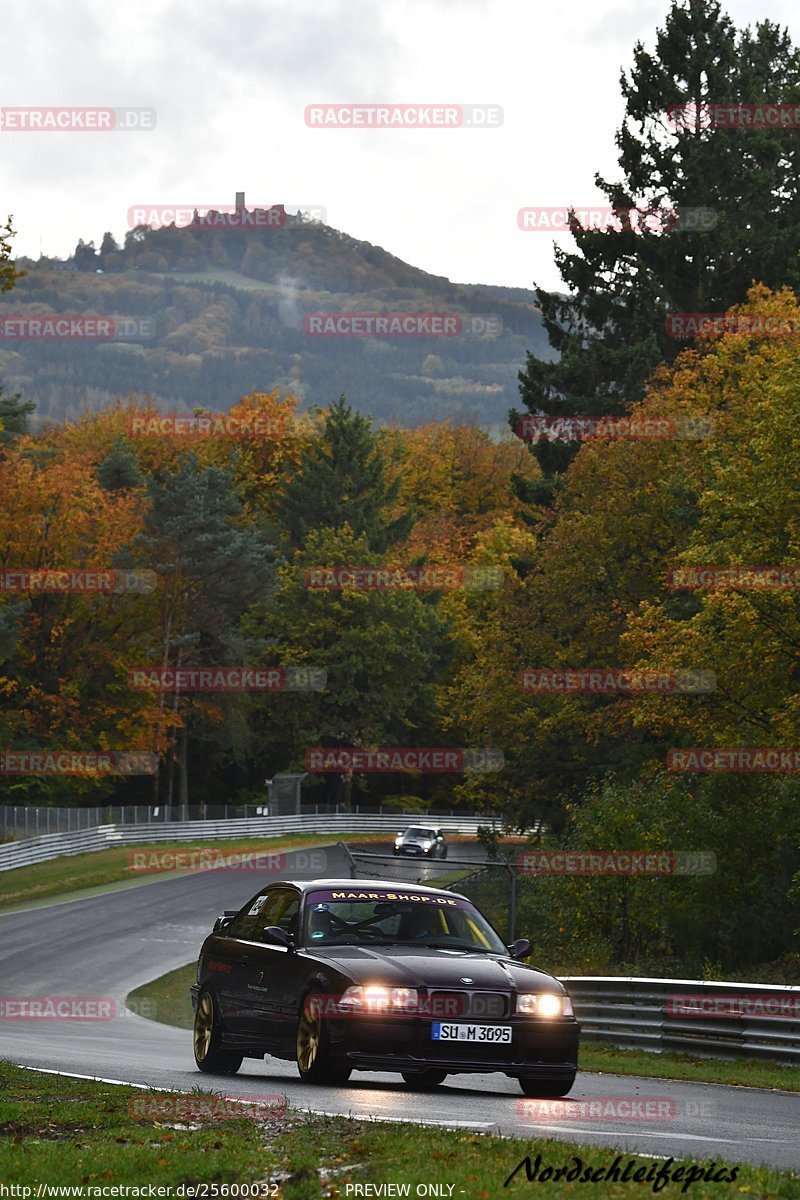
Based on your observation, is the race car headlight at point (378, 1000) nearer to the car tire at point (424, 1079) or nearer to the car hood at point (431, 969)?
the car hood at point (431, 969)

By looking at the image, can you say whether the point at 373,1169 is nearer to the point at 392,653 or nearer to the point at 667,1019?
the point at 667,1019

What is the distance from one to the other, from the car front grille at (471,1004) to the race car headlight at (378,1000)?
17cm

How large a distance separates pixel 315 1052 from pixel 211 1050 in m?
2.19

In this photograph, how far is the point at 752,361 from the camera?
140 ft

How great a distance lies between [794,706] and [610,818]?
3997 millimetres

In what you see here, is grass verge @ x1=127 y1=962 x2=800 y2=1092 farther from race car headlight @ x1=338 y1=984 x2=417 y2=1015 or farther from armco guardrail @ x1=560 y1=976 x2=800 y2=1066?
race car headlight @ x1=338 y1=984 x2=417 y2=1015

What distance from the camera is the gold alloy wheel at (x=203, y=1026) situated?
14.6m

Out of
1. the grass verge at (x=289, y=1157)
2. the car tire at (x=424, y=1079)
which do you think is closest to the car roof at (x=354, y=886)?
the car tire at (x=424, y=1079)

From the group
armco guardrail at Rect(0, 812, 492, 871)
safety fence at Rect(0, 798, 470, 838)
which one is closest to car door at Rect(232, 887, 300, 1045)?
armco guardrail at Rect(0, 812, 492, 871)

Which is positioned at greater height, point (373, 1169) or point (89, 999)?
point (373, 1169)

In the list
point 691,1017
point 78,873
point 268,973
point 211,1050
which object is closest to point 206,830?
point 78,873

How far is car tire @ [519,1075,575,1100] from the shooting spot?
41.8 feet

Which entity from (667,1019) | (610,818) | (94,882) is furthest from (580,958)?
(94,882)

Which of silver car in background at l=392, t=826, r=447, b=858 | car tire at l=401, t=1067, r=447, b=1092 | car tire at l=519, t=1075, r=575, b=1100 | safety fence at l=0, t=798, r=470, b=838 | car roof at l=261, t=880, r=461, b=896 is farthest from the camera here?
silver car in background at l=392, t=826, r=447, b=858
